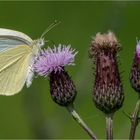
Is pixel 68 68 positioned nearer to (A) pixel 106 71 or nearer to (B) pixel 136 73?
(A) pixel 106 71

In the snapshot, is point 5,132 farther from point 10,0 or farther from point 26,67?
point 10,0

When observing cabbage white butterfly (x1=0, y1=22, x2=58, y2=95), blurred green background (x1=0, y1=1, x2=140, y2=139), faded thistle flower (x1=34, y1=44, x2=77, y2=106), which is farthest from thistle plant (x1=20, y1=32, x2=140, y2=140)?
blurred green background (x1=0, y1=1, x2=140, y2=139)

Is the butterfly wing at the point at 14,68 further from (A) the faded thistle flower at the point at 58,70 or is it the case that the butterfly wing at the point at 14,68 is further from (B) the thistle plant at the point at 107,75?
(B) the thistle plant at the point at 107,75

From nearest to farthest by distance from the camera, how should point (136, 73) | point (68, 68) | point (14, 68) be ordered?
point (136, 73), point (14, 68), point (68, 68)

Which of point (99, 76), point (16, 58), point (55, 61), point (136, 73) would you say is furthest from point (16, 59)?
point (136, 73)

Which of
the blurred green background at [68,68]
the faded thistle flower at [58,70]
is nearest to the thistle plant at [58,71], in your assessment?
the faded thistle flower at [58,70]

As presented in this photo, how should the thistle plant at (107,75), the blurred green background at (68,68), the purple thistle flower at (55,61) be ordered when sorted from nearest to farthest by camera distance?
1. the thistle plant at (107,75)
2. the purple thistle flower at (55,61)
3. the blurred green background at (68,68)

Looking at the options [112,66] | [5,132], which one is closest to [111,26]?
[112,66]
